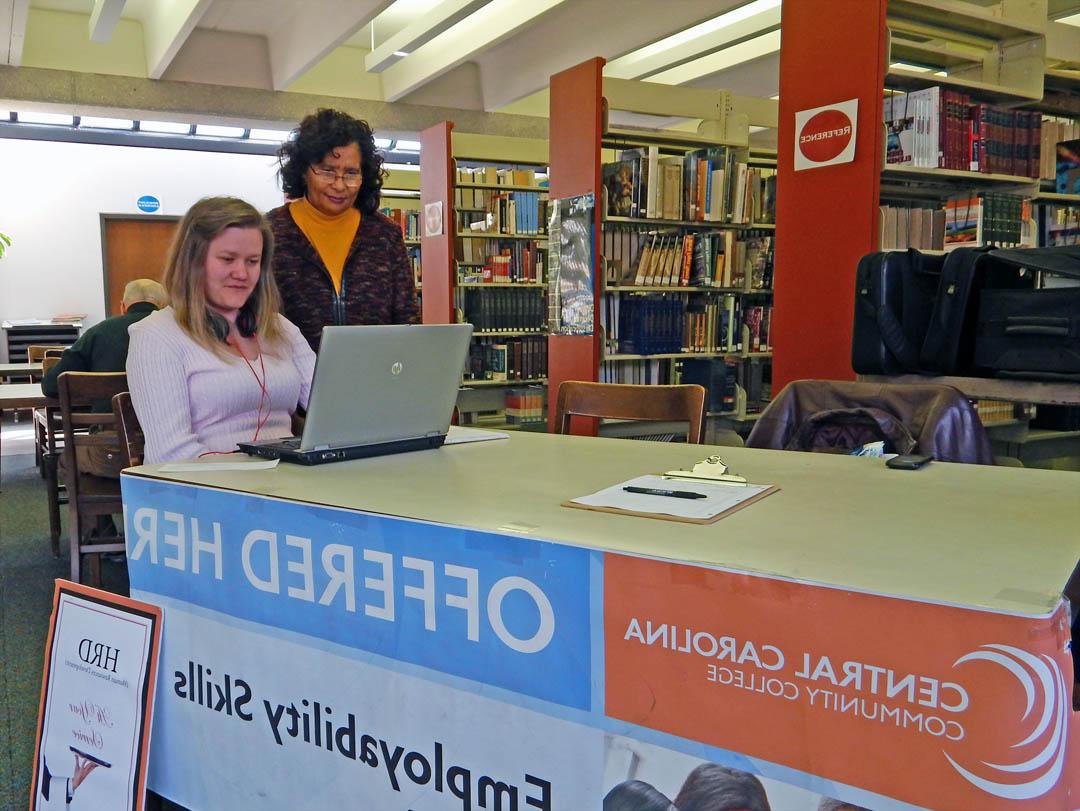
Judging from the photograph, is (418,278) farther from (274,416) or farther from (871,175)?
(274,416)

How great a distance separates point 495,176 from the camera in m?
5.75

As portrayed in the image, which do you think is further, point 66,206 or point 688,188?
point 66,206

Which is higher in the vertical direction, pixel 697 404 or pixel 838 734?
pixel 697 404

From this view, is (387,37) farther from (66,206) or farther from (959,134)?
(959,134)

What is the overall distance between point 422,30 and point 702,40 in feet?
8.33

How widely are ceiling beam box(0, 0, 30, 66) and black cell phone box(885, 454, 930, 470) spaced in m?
→ 6.32

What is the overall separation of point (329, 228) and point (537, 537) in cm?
180

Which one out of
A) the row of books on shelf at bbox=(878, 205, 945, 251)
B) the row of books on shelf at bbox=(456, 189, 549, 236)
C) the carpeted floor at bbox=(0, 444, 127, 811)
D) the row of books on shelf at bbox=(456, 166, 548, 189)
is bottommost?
the carpeted floor at bbox=(0, 444, 127, 811)

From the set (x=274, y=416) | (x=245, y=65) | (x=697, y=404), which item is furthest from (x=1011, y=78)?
(x=245, y=65)

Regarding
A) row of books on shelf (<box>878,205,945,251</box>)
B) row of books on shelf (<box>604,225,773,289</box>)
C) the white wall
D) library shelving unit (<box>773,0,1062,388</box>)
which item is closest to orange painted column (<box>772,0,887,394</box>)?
library shelving unit (<box>773,0,1062,388</box>)

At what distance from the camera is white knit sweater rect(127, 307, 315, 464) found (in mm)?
1791

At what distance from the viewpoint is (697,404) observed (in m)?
2.12

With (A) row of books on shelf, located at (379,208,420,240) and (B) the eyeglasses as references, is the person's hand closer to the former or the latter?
(B) the eyeglasses

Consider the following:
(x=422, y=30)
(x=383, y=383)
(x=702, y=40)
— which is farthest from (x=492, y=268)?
(x=383, y=383)
